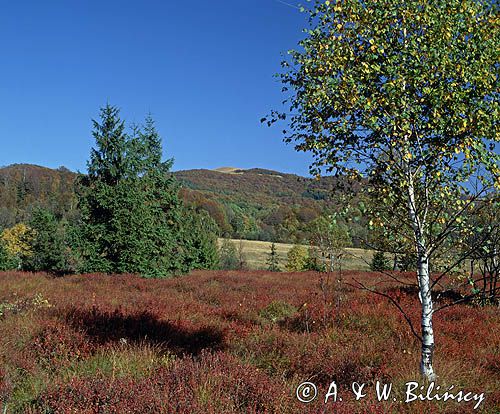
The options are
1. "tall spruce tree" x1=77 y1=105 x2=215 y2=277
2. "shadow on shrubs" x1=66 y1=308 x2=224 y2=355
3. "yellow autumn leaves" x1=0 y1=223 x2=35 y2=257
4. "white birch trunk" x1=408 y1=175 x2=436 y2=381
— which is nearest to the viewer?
"white birch trunk" x1=408 y1=175 x2=436 y2=381

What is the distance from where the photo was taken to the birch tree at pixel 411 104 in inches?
167

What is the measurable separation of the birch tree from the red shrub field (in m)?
1.08

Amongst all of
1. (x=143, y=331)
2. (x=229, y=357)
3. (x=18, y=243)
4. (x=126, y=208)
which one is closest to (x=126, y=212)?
(x=126, y=208)

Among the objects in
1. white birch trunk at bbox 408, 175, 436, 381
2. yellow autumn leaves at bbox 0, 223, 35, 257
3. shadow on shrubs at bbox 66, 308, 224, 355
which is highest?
white birch trunk at bbox 408, 175, 436, 381

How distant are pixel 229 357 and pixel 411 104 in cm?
398

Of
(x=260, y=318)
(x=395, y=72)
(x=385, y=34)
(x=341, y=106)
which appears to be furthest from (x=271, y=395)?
(x=260, y=318)

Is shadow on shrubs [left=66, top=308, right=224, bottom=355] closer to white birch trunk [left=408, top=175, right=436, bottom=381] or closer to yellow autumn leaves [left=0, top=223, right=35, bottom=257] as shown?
white birch trunk [left=408, top=175, right=436, bottom=381]

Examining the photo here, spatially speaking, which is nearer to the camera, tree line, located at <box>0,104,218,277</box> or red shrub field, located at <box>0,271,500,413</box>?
red shrub field, located at <box>0,271,500,413</box>

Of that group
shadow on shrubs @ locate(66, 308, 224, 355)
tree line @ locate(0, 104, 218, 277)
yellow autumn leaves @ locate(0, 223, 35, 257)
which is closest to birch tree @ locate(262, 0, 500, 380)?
shadow on shrubs @ locate(66, 308, 224, 355)

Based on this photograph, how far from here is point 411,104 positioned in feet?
14.8

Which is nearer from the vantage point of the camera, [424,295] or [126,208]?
[424,295]

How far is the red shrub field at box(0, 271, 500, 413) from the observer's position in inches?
163

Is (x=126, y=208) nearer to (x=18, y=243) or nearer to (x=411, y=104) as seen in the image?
(x=411, y=104)

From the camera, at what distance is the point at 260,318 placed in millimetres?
9492
